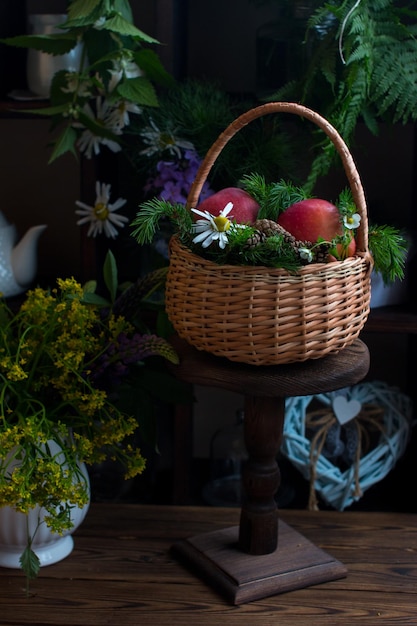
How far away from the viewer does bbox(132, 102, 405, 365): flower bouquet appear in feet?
3.53

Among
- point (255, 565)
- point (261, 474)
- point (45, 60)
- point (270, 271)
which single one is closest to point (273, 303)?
point (270, 271)

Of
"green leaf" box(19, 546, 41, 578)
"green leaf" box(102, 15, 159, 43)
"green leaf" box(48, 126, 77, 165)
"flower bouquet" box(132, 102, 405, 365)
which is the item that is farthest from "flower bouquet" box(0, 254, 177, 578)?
"green leaf" box(102, 15, 159, 43)

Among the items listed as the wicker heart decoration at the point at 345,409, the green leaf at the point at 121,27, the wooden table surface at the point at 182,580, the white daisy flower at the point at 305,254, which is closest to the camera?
the white daisy flower at the point at 305,254

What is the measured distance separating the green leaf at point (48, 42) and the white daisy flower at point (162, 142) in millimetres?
169

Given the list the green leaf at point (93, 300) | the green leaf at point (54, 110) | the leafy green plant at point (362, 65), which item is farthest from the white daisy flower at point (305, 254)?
the green leaf at point (54, 110)

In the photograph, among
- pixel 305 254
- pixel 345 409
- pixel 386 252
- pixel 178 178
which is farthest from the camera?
pixel 345 409

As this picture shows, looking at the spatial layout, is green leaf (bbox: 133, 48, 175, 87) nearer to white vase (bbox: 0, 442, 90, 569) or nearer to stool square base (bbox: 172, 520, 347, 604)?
white vase (bbox: 0, 442, 90, 569)

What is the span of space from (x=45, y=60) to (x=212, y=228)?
529 millimetres

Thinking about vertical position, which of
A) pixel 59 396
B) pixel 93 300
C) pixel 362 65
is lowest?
pixel 59 396

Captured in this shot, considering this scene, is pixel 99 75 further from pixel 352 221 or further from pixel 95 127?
pixel 352 221

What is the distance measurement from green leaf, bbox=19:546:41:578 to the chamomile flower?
458 millimetres

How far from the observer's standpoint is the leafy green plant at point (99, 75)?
4.33 feet

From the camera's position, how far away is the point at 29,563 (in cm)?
117

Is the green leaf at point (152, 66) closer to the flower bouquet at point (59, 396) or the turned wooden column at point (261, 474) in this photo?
the flower bouquet at point (59, 396)
